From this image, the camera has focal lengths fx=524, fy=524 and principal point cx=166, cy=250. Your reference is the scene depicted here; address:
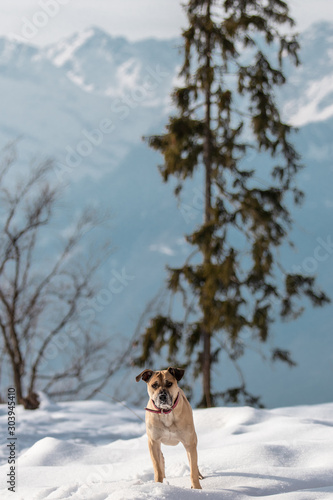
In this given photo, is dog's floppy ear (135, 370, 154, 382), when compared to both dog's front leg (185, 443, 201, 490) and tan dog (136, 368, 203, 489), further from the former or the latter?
dog's front leg (185, 443, 201, 490)

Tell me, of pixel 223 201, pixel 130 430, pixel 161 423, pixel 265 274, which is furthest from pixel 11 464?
pixel 223 201

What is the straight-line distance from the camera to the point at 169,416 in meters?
3.74

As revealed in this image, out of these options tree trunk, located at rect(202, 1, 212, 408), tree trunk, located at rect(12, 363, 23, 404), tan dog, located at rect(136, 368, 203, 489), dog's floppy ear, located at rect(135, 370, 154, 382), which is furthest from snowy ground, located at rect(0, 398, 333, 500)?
tree trunk, located at rect(12, 363, 23, 404)

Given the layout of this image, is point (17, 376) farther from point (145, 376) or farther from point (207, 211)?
point (145, 376)

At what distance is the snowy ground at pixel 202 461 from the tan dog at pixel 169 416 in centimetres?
29

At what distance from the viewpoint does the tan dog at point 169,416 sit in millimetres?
3693

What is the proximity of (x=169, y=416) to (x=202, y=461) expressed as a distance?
4.81 ft

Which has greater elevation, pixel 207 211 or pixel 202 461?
pixel 207 211

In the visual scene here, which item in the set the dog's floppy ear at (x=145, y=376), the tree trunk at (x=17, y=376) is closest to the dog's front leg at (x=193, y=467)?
the dog's floppy ear at (x=145, y=376)

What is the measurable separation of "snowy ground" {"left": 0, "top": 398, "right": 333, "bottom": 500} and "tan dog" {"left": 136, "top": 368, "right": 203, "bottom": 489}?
0.29m

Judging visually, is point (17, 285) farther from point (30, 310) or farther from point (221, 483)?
point (221, 483)

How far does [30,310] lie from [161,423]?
354 inches

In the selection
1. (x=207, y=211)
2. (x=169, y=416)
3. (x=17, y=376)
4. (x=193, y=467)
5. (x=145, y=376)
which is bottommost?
(x=193, y=467)

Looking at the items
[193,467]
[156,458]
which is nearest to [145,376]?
[156,458]
